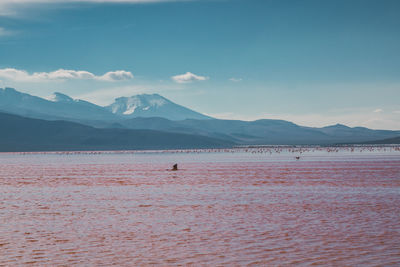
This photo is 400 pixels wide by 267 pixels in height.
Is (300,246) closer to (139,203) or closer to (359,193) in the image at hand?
(139,203)

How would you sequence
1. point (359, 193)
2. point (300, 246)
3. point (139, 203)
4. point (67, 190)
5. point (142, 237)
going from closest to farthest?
point (300, 246) < point (142, 237) < point (139, 203) < point (359, 193) < point (67, 190)

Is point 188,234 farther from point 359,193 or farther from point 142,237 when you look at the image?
point 359,193

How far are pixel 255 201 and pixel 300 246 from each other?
10517 millimetres

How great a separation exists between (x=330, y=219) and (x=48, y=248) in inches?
400

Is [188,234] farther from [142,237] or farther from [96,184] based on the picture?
[96,184]

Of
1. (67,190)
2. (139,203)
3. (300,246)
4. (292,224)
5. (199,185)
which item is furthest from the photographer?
(199,185)

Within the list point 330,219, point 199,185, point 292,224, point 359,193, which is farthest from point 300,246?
point 199,185

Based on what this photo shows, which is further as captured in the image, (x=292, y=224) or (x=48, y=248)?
(x=292, y=224)

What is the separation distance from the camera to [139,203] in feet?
81.8

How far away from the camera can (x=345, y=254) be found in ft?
44.4

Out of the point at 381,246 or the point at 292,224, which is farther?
the point at 292,224

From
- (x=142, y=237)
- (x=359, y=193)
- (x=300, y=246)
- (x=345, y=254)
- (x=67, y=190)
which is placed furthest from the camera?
(x=67, y=190)

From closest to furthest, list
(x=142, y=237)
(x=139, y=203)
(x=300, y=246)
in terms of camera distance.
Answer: (x=300, y=246)
(x=142, y=237)
(x=139, y=203)

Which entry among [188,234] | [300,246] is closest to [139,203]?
[188,234]
